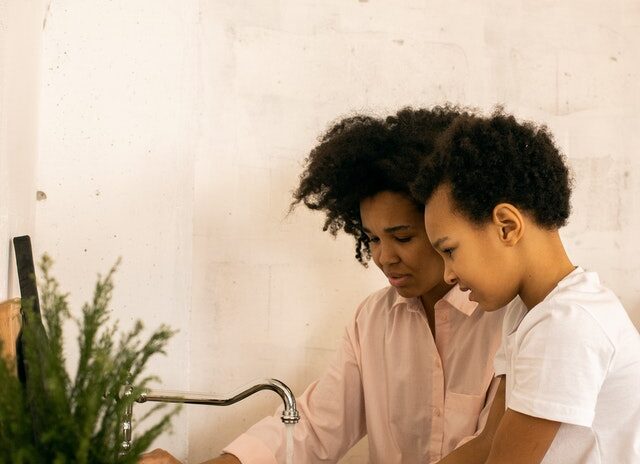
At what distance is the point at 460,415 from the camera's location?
148cm

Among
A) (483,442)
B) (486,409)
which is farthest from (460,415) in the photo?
(483,442)

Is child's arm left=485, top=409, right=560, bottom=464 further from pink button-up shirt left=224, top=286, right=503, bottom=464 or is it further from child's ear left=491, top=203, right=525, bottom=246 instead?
pink button-up shirt left=224, top=286, right=503, bottom=464

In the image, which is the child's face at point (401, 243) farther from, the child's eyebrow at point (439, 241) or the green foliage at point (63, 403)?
the green foliage at point (63, 403)

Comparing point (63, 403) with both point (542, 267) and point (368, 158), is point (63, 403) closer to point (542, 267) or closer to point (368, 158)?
point (542, 267)

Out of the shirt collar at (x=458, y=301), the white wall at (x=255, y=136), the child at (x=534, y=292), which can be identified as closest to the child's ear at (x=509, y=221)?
the child at (x=534, y=292)

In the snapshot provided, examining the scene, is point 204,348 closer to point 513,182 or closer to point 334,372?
point 334,372

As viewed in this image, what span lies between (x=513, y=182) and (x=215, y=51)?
80 cm

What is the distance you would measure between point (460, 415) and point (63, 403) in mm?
936

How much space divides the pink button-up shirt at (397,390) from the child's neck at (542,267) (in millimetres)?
322

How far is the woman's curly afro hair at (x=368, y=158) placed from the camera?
4.68ft

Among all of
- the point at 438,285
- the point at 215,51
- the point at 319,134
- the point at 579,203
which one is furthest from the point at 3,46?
the point at 579,203

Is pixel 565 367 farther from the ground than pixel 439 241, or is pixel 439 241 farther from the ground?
pixel 439 241

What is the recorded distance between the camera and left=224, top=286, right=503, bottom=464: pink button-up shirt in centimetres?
149

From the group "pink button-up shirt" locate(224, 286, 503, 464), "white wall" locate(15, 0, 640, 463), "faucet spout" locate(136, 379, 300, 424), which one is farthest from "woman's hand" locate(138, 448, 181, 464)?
"white wall" locate(15, 0, 640, 463)
